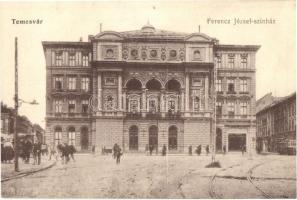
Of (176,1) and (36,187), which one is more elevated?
(176,1)

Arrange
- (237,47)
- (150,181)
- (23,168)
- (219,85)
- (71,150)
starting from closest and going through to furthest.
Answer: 1. (150,181)
2. (237,47)
3. (71,150)
4. (23,168)
5. (219,85)

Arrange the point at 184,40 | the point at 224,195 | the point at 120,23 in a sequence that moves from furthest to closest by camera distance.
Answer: the point at 184,40
the point at 120,23
the point at 224,195

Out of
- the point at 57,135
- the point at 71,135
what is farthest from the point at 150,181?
the point at 57,135

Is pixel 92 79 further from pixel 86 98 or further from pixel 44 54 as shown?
pixel 44 54

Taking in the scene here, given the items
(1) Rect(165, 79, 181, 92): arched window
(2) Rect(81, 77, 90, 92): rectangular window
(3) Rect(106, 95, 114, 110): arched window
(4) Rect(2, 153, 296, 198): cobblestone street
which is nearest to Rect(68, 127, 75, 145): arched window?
(4) Rect(2, 153, 296, 198): cobblestone street

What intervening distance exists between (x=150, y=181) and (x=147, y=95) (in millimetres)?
2889

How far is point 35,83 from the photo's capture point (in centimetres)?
1265

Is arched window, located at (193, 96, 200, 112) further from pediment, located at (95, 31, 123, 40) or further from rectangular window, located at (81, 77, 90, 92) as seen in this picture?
rectangular window, located at (81, 77, 90, 92)

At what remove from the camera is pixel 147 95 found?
14.5 m

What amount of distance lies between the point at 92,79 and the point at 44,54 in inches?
80.0

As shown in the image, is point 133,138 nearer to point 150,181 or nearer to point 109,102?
point 109,102

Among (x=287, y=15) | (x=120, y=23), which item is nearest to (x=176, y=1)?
(x=120, y=23)

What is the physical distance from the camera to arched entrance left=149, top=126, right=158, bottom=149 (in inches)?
563

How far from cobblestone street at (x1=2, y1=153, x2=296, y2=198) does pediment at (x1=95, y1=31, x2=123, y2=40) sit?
8.30 feet
